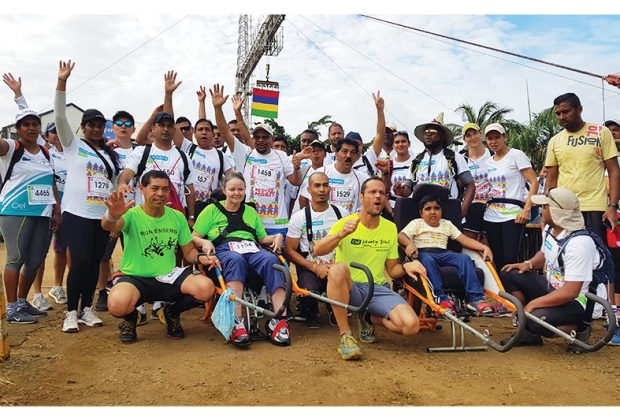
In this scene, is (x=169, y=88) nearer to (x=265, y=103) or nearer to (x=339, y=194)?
(x=339, y=194)

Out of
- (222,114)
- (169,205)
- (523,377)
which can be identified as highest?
(222,114)

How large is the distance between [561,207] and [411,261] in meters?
1.32

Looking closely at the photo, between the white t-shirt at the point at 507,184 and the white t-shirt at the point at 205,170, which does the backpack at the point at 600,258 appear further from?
the white t-shirt at the point at 205,170

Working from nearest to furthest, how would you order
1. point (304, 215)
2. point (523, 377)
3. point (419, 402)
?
point (419, 402)
point (523, 377)
point (304, 215)

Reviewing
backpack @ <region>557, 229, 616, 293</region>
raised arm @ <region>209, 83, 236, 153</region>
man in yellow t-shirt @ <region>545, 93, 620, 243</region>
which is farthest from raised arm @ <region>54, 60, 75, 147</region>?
man in yellow t-shirt @ <region>545, 93, 620, 243</region>

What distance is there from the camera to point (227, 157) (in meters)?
5.75

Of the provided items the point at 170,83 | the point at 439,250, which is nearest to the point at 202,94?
the point at 170,83

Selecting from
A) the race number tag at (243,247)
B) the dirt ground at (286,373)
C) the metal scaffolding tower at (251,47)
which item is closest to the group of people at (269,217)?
the race number tag at (243,247)

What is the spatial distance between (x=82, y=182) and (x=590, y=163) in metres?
4.82

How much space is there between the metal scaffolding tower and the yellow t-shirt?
16.9m

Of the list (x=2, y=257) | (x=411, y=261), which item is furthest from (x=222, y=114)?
(x=2, y=257)

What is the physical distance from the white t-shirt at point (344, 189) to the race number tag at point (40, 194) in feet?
8.59

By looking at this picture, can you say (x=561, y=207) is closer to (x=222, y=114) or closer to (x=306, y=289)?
(x=306, y=289)

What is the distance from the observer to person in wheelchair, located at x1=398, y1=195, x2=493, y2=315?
14.0ft
